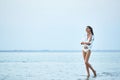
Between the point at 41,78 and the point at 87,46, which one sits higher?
the point at 87,46

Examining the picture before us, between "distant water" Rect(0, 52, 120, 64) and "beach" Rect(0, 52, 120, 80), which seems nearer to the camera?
"beach" Rect(0, 52, 120, 80)

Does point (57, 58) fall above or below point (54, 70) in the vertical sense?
below

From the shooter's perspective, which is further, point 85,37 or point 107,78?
point 85,37

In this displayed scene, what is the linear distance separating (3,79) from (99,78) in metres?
2.51

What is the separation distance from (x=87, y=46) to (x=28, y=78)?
6.05 feet

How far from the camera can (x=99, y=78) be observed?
9.16 meters

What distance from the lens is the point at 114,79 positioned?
892cm

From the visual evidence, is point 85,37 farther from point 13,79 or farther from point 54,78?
point 13,79

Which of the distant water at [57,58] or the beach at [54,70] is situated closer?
the beach at [54,70]

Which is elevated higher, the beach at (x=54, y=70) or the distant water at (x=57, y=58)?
the beach at (x=54, y=70)

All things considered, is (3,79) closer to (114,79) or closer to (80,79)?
(80,79)

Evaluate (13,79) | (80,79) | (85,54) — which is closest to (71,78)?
(80,79)

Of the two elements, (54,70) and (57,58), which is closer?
(54,70)

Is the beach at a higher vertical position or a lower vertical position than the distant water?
higher
